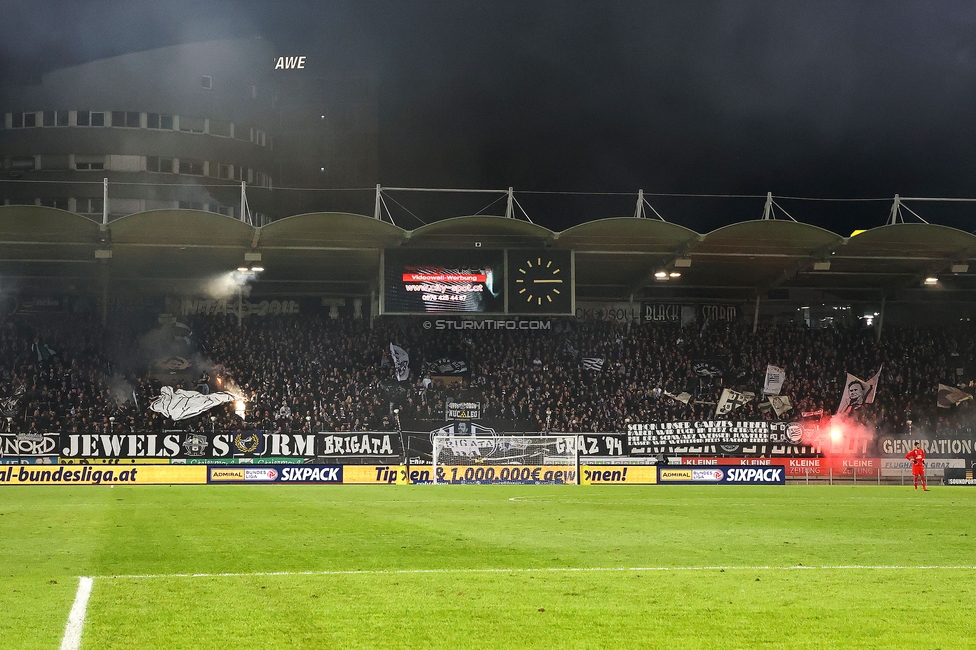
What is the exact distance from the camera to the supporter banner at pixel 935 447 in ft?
135

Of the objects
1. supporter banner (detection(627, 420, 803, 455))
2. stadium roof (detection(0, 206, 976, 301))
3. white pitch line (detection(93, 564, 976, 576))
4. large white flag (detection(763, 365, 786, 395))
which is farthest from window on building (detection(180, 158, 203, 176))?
white pitch line (detection(93, 564, 976, 576))

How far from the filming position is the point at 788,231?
40.4 m

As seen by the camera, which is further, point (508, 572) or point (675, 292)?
point (675, 292)

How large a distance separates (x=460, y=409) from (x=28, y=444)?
16.8 m

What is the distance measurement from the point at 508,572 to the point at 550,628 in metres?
3.51

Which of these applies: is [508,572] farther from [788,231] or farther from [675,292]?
[675,292]

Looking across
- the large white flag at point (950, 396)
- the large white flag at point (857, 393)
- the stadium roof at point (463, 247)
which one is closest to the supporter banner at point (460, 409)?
the stadium roof at point (463, 247)

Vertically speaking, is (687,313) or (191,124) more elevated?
(191,124)

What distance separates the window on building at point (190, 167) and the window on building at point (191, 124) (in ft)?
6.33

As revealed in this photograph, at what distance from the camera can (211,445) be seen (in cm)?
3878

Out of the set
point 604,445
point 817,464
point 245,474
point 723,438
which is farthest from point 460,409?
point 817,464

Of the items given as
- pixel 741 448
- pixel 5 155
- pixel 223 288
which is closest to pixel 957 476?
pixel 741 448

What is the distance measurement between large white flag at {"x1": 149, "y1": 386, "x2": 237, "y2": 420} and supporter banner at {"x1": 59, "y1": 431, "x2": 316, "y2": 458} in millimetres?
3645

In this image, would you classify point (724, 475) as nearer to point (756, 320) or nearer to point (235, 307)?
point (756, 320)
